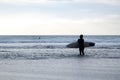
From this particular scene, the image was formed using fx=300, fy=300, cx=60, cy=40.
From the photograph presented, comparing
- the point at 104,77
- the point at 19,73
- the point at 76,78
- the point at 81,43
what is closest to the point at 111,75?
the point at 104,77

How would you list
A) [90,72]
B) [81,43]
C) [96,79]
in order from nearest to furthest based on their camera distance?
[96,79], [90,72], [81,43]

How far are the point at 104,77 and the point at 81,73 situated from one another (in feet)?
4.88

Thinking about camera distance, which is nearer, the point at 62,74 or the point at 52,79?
the point at 52,79

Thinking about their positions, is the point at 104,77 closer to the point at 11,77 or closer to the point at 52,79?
the point at 52,79

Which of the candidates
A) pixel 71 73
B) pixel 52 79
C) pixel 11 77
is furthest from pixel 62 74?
pixel 11 77

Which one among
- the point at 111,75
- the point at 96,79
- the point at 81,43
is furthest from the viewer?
the point at 81,43

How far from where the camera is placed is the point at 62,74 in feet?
43.6

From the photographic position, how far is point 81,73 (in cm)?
1364

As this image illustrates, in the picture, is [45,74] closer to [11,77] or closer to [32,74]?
[32,74]

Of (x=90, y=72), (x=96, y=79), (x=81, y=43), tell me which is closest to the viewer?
(x=96, y=79)

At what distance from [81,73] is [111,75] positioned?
1.41m

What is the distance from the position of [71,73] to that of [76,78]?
1423 mm

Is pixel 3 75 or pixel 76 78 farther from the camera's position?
pixel 3 75

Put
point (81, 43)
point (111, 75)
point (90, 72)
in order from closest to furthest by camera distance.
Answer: point (111, 75) < point (90, 72) < point (81, 43)
